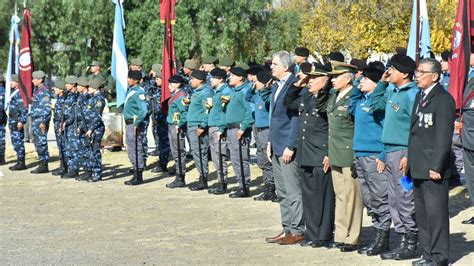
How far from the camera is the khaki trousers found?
1053 cm

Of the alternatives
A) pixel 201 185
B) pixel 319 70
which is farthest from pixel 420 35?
pixel 319 70

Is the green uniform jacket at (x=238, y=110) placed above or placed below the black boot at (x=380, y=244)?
above

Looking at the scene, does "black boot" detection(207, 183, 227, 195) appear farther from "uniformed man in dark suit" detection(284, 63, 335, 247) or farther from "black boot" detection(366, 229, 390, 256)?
"black boot" detection(366, 229, 390, 256)

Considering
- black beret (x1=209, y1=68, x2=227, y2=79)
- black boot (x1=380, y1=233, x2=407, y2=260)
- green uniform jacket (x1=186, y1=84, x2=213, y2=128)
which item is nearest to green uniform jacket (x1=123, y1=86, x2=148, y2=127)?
green uniform jacket (x1=186, y1=84, x2=213, y2=128)

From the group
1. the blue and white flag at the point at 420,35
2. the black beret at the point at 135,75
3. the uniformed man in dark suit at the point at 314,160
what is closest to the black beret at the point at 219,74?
the black beret at the point at 135,75

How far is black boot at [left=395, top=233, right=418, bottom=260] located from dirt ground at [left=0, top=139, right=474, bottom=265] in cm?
10

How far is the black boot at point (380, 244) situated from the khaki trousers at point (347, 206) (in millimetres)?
250

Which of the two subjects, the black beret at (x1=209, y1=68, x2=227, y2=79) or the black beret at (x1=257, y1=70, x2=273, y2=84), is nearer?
the black beret at (x1=257, y1=70, x2=273, y2=84)

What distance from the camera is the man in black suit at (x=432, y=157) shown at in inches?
361

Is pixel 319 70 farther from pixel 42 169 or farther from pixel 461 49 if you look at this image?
pixel 42 169

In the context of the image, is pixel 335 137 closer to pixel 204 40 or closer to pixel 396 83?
pixel 396 83

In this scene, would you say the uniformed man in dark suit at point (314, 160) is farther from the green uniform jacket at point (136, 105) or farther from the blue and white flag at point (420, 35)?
the green uniform jacket at point (136, 105)

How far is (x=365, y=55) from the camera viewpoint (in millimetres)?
37000

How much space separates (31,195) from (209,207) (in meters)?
3.31
